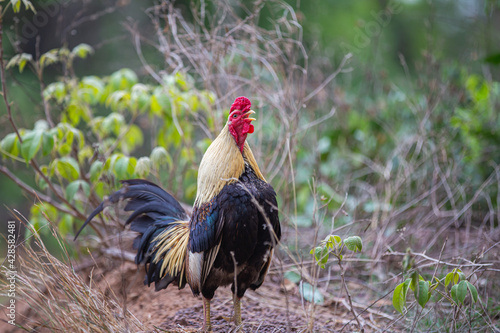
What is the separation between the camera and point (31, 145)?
118 inches

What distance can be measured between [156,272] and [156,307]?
0.53m

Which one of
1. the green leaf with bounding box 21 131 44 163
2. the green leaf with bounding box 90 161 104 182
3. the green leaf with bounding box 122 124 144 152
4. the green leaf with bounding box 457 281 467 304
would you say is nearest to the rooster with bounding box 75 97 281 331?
the green leaf with bounding box 90 161 104 182

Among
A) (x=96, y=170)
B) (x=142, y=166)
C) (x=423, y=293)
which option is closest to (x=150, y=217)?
(x=142, y=166)

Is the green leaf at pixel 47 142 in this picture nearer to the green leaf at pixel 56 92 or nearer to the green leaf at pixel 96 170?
the green leaf at pixel 96 170

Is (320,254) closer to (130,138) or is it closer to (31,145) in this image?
(31,145)

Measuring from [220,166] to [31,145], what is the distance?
139 centimetres

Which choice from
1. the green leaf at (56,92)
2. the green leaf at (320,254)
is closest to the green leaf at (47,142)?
the green leaf at (56,92)

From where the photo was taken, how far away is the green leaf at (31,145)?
2979 millimetres

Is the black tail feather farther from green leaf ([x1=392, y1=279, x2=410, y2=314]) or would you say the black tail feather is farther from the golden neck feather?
green leaf ([x1=392, y1=279, x2=410, y2=314])

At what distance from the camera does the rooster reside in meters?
2.45

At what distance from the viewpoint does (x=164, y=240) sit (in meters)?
2.96

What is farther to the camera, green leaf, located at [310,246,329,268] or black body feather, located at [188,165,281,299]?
black body feather, located at [188,165,281,299]

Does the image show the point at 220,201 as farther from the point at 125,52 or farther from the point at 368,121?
the point at 125,52

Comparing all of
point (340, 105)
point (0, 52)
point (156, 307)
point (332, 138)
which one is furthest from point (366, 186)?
point (0, 52)
